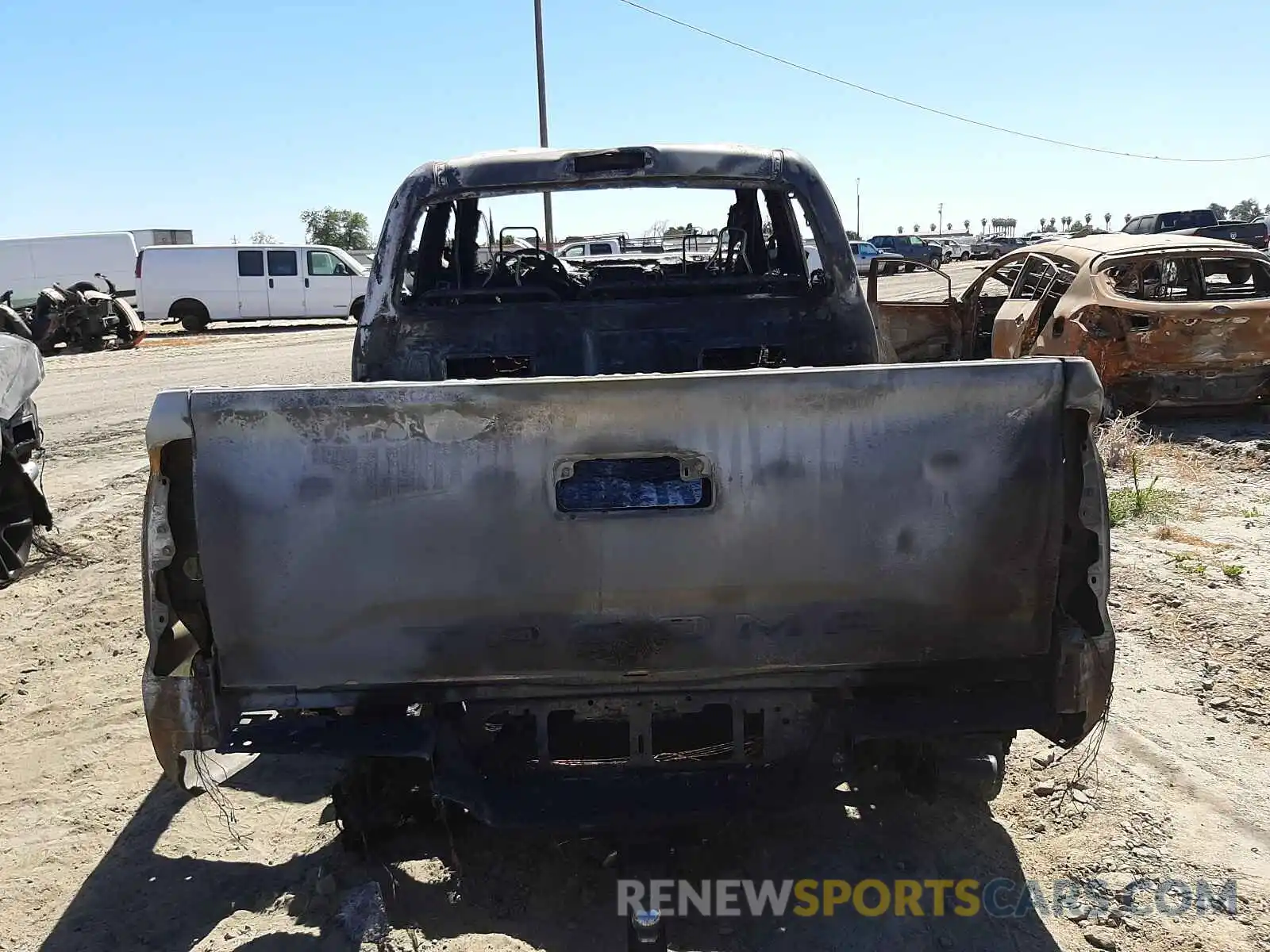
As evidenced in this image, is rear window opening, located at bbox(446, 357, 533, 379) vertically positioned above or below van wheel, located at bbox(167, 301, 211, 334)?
below

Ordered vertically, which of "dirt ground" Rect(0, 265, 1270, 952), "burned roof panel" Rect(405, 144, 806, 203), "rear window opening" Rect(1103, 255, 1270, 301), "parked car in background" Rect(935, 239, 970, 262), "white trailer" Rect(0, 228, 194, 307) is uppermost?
"parked car in background" Rect(935, 239, 970, 262)

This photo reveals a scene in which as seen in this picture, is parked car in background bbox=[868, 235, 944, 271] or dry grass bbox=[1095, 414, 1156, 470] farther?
parked car in background bbox=[868, 235, 944, 271]

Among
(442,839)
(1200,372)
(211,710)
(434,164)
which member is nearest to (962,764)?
(442,839)

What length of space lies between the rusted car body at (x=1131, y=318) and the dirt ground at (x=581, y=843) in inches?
145

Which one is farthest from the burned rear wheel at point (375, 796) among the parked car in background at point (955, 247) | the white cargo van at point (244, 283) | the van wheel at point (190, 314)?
A: the parked car in background at point (955, 247)

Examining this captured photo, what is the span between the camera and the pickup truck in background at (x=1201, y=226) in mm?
25130

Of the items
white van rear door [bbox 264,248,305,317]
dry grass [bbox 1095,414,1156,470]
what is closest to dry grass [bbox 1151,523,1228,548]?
dry grass [bbox 1095,414,1156,470]

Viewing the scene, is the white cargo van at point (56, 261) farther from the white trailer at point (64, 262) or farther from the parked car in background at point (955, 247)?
the parked car in background at point (955, 247)

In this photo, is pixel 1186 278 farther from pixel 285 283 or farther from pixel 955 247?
pixel 955 247

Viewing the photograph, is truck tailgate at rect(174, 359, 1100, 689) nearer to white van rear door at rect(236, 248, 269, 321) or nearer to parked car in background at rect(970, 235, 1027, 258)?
white van rear door at rect(236, 248, 269, 321)

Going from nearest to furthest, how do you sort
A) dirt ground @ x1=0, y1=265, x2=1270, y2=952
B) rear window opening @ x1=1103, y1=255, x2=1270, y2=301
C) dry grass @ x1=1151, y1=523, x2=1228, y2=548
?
dirt ground @ x1=0, y1=265, x2=1270, y2=952 → dry grass @ x1=1151, y1=523, x2=1228, y2=548 → rear window opening @ x1=1103, y1=255, x2=1270, y2=301

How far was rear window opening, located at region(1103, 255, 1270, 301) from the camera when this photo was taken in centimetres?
841

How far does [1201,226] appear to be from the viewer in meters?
25.5

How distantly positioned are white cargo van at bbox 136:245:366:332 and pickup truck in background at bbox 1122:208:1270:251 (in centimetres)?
1946
